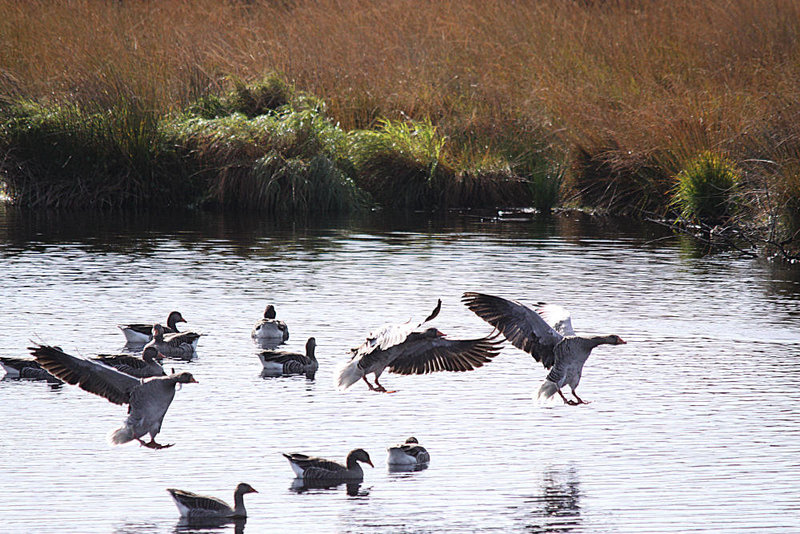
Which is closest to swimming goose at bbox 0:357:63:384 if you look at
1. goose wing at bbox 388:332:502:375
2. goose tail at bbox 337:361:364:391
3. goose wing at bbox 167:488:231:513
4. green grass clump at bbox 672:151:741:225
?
goose tail at bbox 337:361:364:391

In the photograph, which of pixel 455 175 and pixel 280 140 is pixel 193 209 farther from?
pixel 455 175

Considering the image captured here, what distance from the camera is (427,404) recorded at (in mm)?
9695

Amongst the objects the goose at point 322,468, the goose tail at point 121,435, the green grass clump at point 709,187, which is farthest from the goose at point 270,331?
the green grass clump at point 709,187

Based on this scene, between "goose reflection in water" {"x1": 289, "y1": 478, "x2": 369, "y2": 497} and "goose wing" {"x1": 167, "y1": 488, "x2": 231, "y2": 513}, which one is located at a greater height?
"goose wing" {"x1": 167, "y1": 488, "x2": 231, "y2": 513}

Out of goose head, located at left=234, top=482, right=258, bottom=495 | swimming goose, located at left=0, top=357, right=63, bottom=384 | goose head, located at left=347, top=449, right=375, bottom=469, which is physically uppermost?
swimming goose, located at left=0, top=357, right=63, bottom=384

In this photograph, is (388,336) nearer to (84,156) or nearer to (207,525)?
(207,525)

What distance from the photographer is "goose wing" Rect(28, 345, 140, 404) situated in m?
8.03

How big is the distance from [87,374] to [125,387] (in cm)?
26

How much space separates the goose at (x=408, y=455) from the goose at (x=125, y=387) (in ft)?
4.46

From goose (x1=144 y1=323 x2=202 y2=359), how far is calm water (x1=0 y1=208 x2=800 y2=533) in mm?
228

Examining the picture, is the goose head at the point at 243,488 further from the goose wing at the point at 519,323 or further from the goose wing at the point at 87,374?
the goose wing at the point at 519,323

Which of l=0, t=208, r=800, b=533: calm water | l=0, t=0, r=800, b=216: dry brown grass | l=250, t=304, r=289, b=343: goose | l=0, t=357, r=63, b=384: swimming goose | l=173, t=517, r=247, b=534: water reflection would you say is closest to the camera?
l=173, t=517, r=247, b=534: water reflection

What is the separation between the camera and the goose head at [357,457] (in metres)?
7.82

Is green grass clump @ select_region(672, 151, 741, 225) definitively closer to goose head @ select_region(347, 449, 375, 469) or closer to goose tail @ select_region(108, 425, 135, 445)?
Answer: goose head @ select_region(347, 449, 375, 469)
